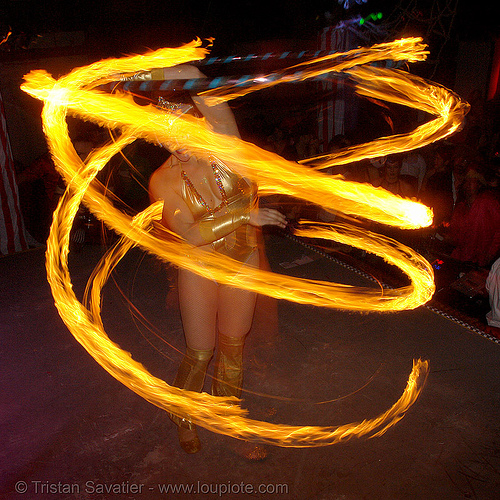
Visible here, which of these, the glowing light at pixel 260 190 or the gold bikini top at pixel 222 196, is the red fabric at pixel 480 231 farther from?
the gold bikini top at pixel 222 196

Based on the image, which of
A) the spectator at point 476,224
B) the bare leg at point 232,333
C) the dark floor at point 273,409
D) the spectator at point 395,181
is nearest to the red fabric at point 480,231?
the spectator at point 476,224

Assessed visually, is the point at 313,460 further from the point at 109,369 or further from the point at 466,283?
the point at 466,283

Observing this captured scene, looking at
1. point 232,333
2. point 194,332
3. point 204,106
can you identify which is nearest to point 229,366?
point 232,333

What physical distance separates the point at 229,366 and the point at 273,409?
1.68 feet

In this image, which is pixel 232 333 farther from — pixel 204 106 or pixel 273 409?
pixel 204 106

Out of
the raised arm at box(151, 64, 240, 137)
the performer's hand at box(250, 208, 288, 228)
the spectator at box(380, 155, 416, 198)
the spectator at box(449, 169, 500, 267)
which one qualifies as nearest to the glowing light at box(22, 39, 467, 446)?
the raised arm at box(151, 64, 240, 137)

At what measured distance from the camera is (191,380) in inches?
111

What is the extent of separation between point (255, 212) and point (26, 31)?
28.0ft

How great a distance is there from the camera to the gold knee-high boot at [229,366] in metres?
2.89

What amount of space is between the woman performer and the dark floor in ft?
1.25

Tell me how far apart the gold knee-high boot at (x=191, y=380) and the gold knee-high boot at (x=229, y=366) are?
121 mm

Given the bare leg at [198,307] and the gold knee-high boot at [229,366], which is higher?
the bare leg at [198,307]

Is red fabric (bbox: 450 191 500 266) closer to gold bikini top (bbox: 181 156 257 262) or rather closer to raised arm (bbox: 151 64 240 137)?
gold bikini top (bbox: 181 156 257 262)

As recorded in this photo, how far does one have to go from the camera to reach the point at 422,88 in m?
4.90
